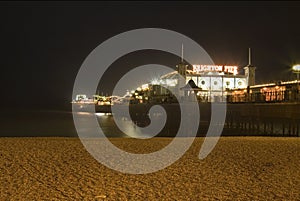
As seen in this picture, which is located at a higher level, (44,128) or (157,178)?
(157,178)

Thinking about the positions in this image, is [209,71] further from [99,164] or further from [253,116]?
[99,164]

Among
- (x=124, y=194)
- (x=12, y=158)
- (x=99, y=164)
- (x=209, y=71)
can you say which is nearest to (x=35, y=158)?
(x=12, y=158)

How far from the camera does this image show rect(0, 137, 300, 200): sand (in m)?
6.27

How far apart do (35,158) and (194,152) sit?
16.8 ft

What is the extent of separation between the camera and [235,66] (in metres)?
74.9

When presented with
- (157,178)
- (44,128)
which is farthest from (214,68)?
(157,178)

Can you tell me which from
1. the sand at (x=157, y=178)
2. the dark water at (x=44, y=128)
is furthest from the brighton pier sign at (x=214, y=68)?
the sand at (x=157, y=178)

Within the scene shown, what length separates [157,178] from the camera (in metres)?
7.65

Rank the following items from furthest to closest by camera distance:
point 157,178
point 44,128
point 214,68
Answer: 1. point 214,68
2. point 44,128
3. point 157,178

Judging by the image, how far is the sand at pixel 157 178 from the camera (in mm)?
6273

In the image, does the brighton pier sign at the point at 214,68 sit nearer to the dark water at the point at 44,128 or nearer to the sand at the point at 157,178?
the dark water at the point at 44,128

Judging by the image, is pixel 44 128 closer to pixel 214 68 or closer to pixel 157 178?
pixel 157 178

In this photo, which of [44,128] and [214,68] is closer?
[44,128]

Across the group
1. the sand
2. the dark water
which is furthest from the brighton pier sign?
the sand
